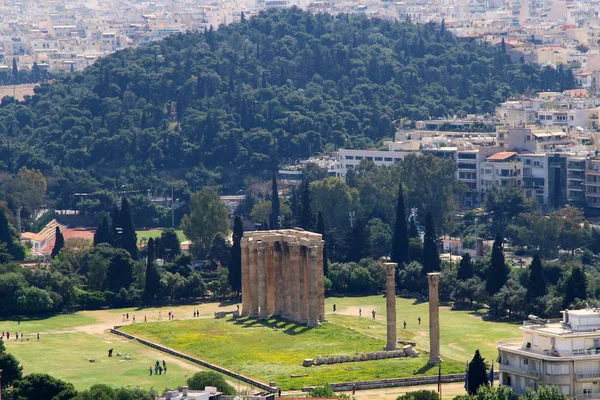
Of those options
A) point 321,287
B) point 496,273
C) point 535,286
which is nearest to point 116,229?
point 321,287

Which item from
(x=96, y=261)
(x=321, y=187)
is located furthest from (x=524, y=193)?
(x=96, y=261)

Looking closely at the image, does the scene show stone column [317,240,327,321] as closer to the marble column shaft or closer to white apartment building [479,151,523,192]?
the marble column shaft

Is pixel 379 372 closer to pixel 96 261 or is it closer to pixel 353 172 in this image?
pixel 96 261

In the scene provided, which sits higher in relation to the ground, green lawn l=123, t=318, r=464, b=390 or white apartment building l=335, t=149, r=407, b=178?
white apartment building l=335, t=149, r=407, b=178

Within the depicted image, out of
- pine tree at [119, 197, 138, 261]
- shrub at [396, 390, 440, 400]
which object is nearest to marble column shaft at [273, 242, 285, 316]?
pine tree at [119, 197, 138, 261]

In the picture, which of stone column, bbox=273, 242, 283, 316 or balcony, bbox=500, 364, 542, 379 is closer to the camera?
balcony, bbox=500, 364, 542, 379

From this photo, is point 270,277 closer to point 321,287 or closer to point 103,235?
point 321,287

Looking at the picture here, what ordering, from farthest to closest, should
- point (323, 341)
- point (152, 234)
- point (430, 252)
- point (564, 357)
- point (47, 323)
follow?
point (152, 234) → point (430, 252) → point (47, 323) → point (323, 341) → point (564, 357)
